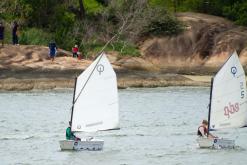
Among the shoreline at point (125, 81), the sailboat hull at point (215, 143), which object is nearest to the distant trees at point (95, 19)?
the shoreline at point (125, 81)

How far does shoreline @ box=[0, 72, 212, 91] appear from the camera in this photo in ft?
236

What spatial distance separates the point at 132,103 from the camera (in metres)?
65.9

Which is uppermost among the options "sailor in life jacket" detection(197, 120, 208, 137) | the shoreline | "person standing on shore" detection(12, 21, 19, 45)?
"person standing on shore" detection(12, 21, 19, 45)

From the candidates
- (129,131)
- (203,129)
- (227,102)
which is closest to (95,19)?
(129,131)

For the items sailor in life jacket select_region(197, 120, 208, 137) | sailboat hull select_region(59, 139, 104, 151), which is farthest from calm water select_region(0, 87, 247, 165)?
sailor in life jacket select_region(197, 120, 208, 137)

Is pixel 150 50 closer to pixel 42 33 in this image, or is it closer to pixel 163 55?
pixel 163 55

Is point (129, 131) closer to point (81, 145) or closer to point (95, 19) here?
point (81, 145)

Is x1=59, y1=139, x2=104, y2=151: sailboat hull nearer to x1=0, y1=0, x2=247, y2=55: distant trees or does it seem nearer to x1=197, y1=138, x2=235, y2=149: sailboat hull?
x1=197, y1=138, x2=235, y2=149: sailboat hull

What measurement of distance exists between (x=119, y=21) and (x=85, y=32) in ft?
13.6

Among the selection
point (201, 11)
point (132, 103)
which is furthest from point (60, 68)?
point (201, 11)

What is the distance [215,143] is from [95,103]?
5.67m

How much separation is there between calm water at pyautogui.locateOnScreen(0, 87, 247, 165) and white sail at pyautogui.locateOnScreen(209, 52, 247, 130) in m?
1.41

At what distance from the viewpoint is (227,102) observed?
43562mm

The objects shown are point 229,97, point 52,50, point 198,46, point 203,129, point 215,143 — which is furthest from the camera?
point 198,46
